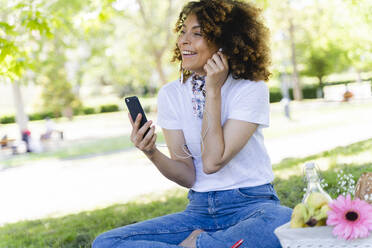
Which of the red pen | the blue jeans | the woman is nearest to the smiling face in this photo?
the woman

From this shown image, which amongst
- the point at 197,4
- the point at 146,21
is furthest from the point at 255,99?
the point at 146,21

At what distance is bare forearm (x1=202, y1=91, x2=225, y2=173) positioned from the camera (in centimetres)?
273

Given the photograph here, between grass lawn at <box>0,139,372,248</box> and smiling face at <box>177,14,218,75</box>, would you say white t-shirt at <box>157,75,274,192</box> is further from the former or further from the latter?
grass lawn at <box>0,139,372,248</box>

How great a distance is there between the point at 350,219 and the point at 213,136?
1.18 metres

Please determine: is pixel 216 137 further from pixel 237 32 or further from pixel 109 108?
pixel 109 108

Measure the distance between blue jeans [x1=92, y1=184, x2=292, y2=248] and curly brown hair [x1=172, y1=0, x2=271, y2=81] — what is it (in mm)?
730

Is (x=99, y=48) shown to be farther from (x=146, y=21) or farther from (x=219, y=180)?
(x=219, y=180)

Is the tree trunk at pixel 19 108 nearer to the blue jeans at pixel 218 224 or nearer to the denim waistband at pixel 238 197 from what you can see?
the blue jeans at pixel 218 224

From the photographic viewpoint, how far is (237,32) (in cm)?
306

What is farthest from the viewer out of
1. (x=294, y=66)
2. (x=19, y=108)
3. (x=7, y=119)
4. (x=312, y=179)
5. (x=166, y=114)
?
(x=7, y=119)

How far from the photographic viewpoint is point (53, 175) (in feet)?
40.0

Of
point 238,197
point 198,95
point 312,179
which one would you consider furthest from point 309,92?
point 312,179

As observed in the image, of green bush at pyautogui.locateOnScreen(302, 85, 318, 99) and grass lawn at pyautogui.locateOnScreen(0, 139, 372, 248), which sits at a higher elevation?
grass lawn at pyautogui.locateOnScreen(0, 139, 372, 248)

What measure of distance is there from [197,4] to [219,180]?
1.10 meters
